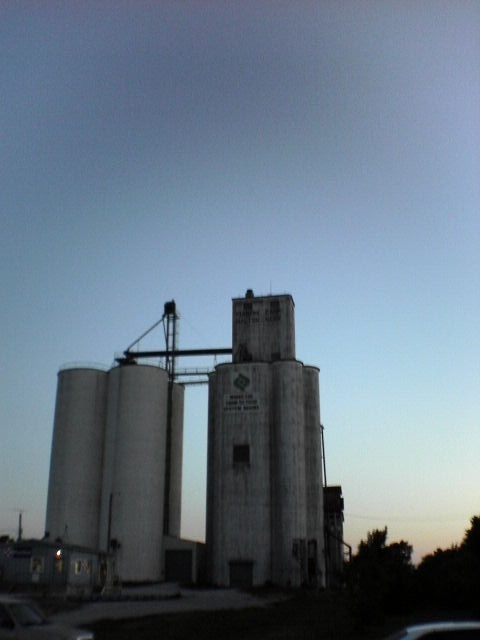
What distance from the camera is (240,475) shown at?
59.2 meters

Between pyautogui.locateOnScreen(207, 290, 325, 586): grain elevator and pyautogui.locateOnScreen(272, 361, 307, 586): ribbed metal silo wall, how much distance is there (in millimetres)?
85

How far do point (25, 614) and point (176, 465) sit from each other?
182ft

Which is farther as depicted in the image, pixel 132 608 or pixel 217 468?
pixel 217 468

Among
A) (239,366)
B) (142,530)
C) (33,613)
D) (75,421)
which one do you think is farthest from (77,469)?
(33,613)

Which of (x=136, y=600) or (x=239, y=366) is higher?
(x=239, y=366)

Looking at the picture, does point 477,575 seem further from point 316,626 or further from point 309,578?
point 309,578

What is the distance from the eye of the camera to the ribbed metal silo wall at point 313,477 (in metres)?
59.4

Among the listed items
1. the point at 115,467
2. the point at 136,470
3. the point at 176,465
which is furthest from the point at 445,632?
the point at 176,465

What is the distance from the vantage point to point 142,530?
57375mm

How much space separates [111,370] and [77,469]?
10054mm

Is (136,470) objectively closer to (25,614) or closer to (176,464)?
(176,464)

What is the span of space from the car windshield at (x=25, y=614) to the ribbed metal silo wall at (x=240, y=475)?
4510cm

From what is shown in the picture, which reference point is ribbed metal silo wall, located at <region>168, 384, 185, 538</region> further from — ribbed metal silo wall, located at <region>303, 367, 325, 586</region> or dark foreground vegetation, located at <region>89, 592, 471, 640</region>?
dark foreground vegetation, located at <region>89, 592, 471, 640</region>

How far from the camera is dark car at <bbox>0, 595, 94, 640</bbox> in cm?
1301
